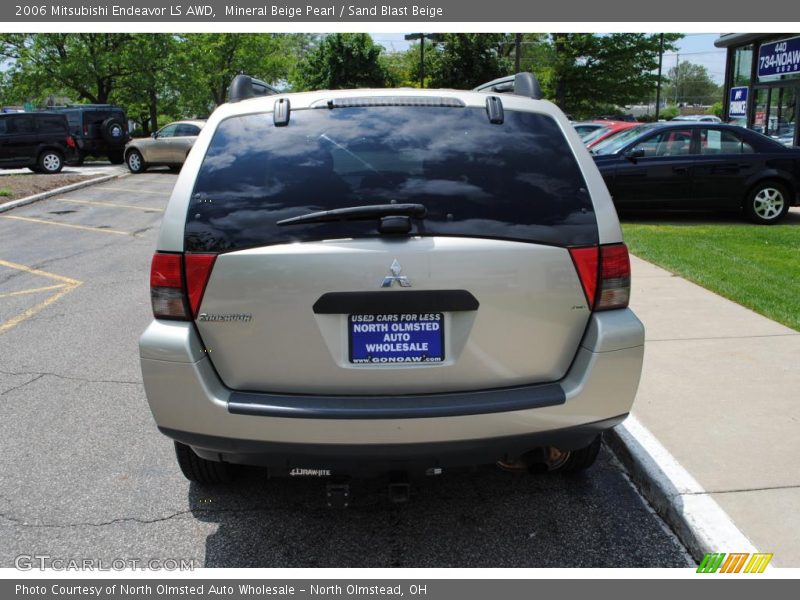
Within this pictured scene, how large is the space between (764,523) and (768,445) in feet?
2.76

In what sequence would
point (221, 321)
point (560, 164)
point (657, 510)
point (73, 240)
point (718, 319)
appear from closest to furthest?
point (221, 321) < point (560, 164) < point (657, 510) < point (718, 319) < point (73, 240)

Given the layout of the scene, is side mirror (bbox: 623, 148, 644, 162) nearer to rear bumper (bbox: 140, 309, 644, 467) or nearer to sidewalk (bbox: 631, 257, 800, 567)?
sidewalk (bbox: 631, 257, 800, 567)

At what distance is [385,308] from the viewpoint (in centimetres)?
286

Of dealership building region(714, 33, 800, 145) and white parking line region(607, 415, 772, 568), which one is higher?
dealership building region(714, 33, 800, 145)

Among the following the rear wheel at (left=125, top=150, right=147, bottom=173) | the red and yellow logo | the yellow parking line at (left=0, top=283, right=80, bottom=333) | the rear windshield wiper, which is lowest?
the yellow parking line at (left=0, top=283, right=80, bottom=333)

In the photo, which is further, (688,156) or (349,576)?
(688,156)

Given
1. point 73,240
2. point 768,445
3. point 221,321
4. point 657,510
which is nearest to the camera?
point 221,321

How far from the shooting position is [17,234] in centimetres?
1267

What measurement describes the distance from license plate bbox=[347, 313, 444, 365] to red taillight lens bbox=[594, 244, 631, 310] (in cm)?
69

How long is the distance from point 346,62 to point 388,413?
45.4 m

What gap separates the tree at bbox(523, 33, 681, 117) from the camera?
43.3 meters

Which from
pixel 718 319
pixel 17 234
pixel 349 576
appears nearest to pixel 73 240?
pixel 17 234

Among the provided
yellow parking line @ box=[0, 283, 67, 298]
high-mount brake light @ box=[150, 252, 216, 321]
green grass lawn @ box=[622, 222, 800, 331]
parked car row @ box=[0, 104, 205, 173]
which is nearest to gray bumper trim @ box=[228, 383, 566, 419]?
high-mount brake light @ box=[150, 252, 216, 321]
